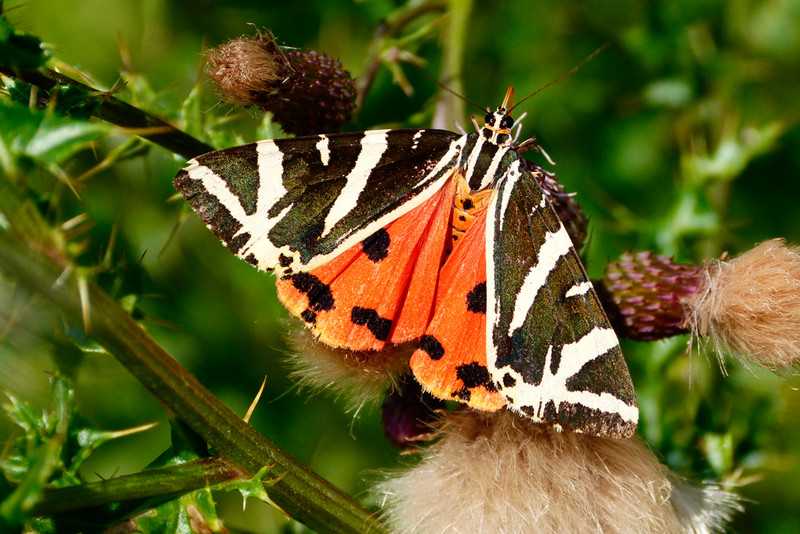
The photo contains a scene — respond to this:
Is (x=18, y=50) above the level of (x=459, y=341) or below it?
above

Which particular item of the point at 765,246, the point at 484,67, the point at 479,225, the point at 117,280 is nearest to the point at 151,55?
the point at 484,67

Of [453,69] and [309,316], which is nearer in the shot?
[309,316]

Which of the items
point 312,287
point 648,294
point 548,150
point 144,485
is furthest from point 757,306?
point 548,150

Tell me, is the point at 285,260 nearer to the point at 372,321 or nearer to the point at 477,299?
the point at 372,321

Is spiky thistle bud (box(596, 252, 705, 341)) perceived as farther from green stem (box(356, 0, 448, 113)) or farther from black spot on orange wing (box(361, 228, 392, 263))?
green stem (box(356, 0, 448, 113))

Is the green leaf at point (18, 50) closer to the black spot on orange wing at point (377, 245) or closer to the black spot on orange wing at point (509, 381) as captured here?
the black spot on orange wing at point (377, 245)

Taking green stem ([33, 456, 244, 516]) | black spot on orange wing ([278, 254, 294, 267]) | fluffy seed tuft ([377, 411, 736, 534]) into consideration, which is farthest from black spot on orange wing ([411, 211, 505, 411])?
green stem ([33, 456, 244, 516])
